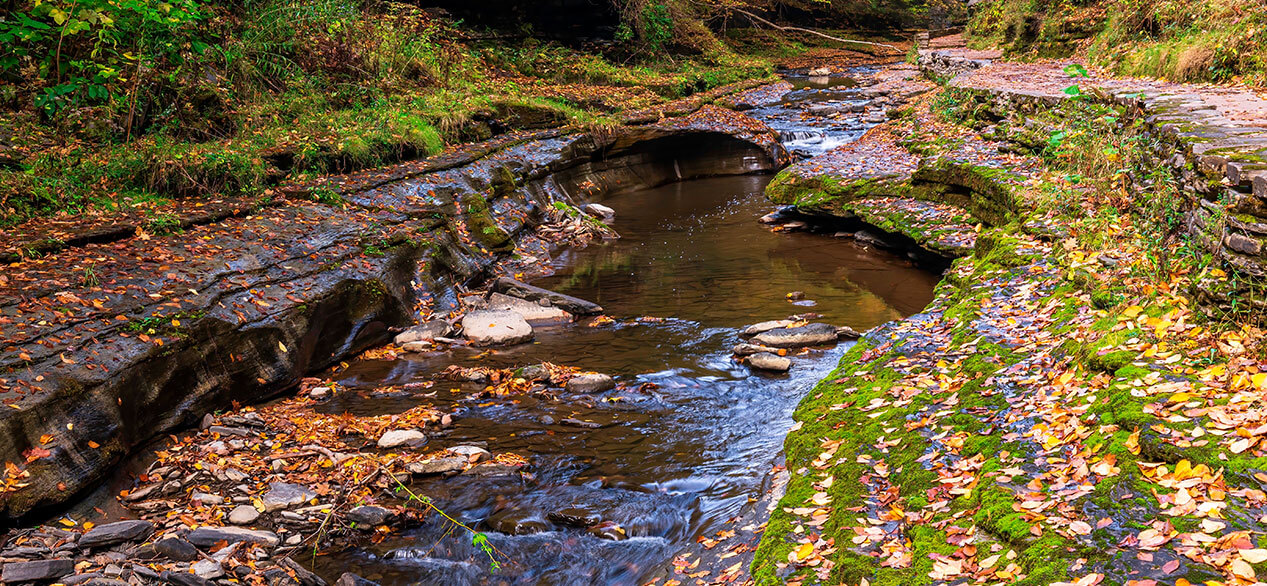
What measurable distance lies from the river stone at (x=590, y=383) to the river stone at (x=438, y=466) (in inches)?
66.4

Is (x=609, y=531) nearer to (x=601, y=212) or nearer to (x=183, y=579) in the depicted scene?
(x=183, y=579)

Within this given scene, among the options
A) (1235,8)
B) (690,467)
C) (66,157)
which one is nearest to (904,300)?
(690,467)

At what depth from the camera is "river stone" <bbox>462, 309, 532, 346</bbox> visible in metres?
8.92

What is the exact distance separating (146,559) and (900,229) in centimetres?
1036

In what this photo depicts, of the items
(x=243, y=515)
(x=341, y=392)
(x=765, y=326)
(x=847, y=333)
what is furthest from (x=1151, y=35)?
(x=243, y=515)

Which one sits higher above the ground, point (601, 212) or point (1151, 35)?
point (1151, 35)

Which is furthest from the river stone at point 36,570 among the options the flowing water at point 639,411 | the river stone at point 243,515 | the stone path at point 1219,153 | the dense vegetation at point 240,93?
the stone path at point 1219,153

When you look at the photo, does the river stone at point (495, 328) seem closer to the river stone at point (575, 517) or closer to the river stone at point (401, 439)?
the river stone at point (401, 439)

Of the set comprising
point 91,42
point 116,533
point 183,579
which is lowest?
point 116,533

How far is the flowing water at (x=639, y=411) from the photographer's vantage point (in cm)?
500

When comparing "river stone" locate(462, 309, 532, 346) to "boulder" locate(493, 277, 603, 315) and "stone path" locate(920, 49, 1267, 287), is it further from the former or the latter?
"stone path" locate(920, 49, 1267, 287)

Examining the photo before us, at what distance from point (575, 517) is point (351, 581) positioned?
1.53 metres

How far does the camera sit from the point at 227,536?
4832mm

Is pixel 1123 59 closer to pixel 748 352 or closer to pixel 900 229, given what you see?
pixel 900 229
